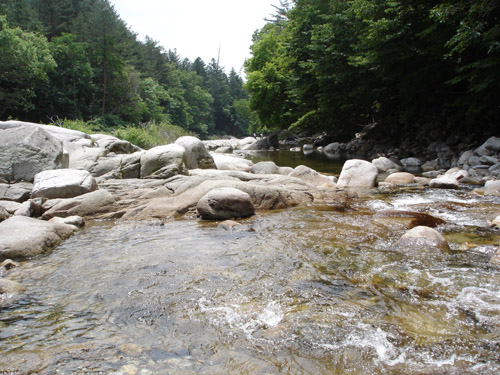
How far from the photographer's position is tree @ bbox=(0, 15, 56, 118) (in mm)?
26513

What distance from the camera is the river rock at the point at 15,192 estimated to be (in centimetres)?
793

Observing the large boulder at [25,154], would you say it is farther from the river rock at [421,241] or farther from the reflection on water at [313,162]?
the reflection on water at [313,162]

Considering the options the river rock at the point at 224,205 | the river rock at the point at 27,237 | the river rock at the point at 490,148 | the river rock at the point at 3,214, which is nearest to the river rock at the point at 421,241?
the river rock at the point at 224,205

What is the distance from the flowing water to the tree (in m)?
28.4

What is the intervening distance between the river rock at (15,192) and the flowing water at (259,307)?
3392 mm

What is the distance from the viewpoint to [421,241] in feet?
16.1

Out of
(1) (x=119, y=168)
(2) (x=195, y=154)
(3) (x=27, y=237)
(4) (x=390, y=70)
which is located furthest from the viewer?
(4) (x=390, y=70)

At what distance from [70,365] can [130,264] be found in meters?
2.17

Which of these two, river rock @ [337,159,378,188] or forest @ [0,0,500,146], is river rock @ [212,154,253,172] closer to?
river rock @ [337,159,378,188]

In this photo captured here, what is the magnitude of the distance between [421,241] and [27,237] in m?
5.83

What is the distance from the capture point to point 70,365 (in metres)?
2.52

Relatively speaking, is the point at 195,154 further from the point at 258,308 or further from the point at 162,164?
the point at 258,308

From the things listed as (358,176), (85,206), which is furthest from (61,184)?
(358,176)

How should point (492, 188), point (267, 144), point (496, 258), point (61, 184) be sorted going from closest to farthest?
1. point (496, 258)
2. point (61, 184)
3. point (492, 188)
4. point (267, 144)
